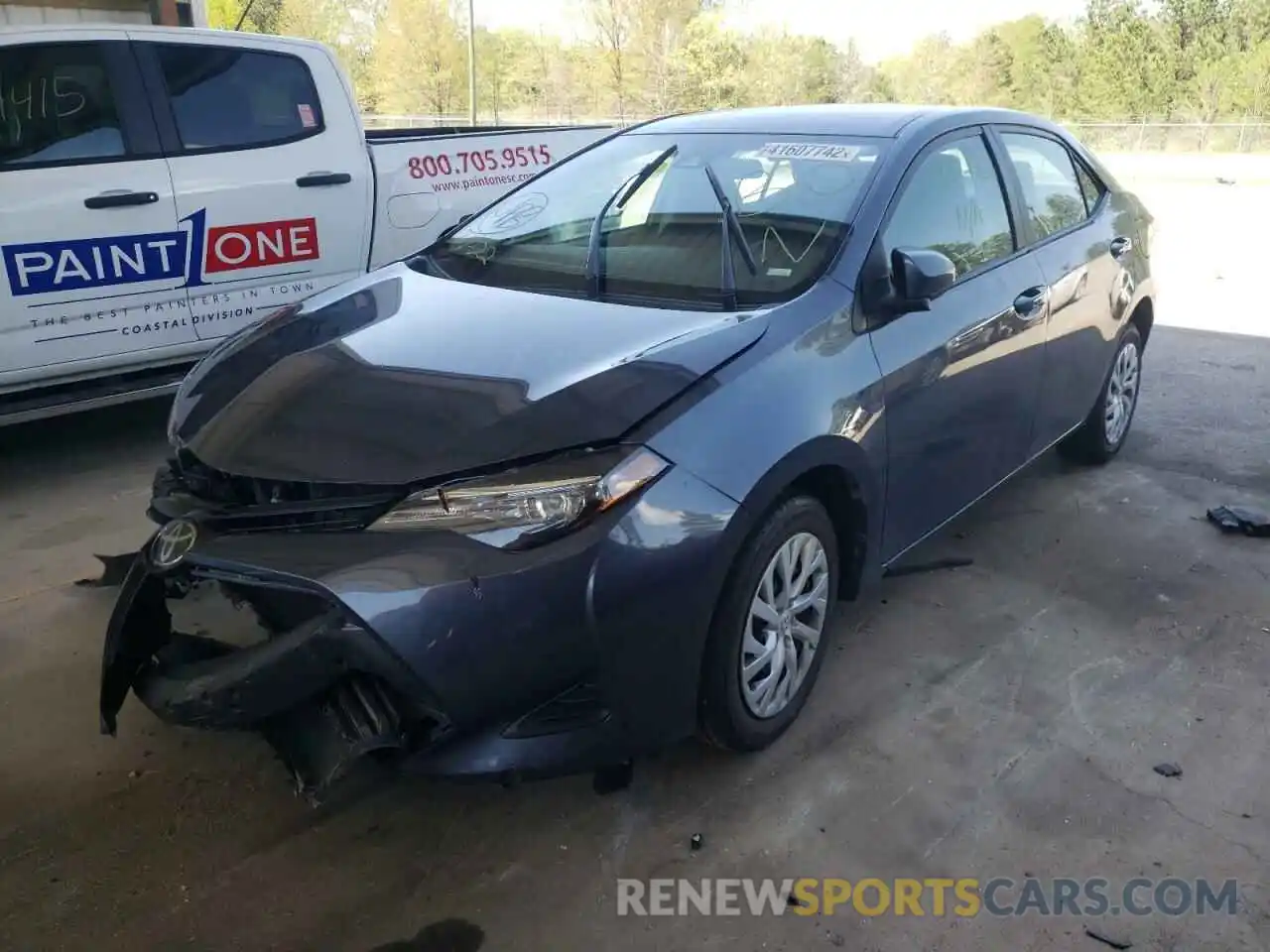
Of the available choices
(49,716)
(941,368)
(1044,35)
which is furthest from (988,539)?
(1044,35)

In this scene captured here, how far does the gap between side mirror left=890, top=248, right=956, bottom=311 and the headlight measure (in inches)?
49.9

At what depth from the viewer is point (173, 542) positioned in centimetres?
254

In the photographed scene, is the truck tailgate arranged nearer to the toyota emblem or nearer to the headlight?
the toyota emblem

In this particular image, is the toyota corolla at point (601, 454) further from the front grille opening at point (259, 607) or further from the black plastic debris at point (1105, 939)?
the black plastic debris at point (1105, 939)

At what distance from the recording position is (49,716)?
3.15 metres

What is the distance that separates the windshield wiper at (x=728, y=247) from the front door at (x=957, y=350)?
15.1 inches

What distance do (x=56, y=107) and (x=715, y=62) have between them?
46507mm

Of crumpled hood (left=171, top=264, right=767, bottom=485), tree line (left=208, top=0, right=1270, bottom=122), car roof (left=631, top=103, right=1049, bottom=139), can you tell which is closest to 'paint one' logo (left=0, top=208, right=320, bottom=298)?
crumpled hood (left=171, top=264, right=767, bottom=485)

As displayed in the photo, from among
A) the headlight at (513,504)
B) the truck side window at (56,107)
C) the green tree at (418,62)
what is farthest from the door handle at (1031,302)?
the green tree at (418,62)

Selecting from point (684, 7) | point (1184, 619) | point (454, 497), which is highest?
point (684, 7)

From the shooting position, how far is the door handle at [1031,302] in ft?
12.6

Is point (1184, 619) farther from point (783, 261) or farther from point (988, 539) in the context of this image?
point (783, 261)

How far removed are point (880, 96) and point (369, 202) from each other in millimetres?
52523

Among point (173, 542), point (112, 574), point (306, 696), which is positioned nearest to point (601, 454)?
point (306, 696)
